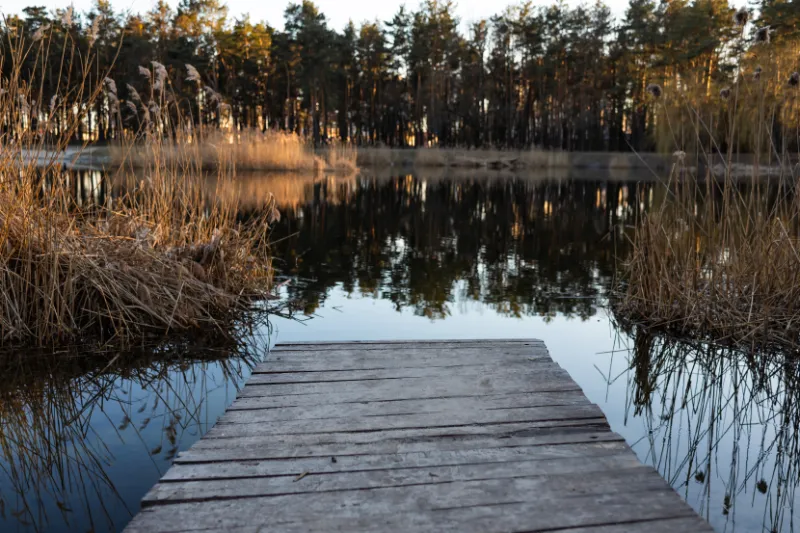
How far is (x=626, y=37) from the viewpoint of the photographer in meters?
32.2

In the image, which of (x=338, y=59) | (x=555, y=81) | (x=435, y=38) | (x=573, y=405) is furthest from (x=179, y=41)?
(x=573, y=405)

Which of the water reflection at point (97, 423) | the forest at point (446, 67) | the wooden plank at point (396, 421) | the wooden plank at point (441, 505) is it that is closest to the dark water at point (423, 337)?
the water reflection at point (97, 423)

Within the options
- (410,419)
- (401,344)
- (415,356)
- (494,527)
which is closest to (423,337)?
(401,344)

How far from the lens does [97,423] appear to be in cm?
258

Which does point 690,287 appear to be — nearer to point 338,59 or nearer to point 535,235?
point 535,235

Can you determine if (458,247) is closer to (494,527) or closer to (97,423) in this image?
(97,423)

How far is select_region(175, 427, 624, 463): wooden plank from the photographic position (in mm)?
1934

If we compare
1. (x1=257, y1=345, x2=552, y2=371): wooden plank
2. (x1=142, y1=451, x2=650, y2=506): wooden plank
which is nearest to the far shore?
(x1=257, y1=345, x2=552, y2=371): wooden plank

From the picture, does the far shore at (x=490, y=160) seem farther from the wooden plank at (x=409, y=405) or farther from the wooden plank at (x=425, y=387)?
the wooden plank at (x=409, y=405)

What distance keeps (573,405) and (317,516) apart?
1068 mm

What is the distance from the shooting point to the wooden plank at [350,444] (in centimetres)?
193

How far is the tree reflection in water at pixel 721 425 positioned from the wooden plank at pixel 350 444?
361 mm

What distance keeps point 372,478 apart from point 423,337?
2.14 meters

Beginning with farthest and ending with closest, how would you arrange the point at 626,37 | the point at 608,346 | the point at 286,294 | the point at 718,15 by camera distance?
1. the point at 626,37
2. the point at 718,15
3. the point at 286,294
4. the point at 608,346
